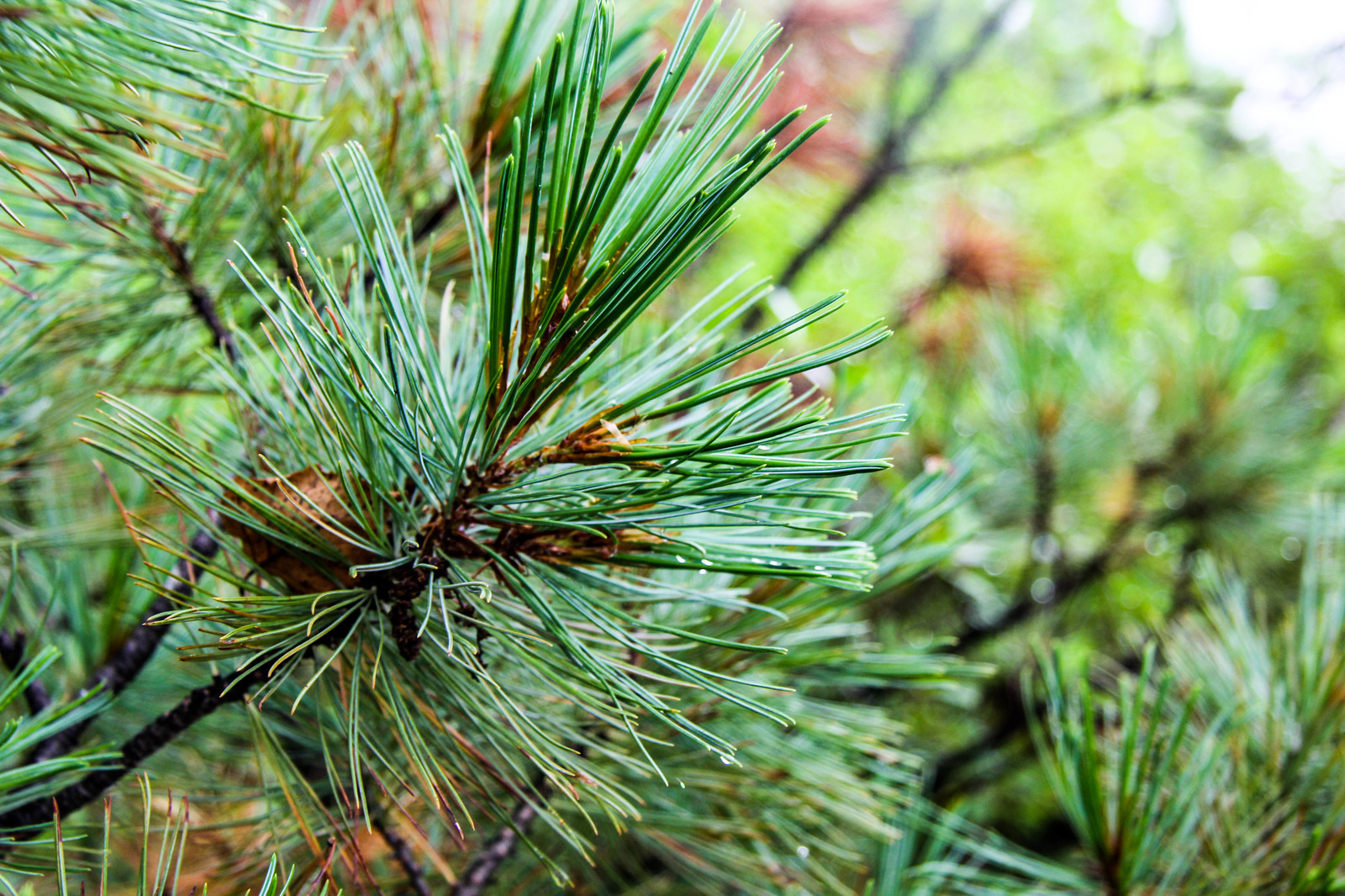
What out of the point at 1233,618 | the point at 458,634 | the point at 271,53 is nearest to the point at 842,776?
the point at 458,634

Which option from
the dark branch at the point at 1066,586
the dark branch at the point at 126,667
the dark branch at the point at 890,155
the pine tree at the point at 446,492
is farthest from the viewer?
the dark branch at the point at 890,155

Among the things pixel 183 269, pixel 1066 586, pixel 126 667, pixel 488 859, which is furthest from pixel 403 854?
pixel 1066 586

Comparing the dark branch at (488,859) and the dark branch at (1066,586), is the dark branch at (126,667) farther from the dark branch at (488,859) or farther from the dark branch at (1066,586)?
the dark branch at (1066,586)

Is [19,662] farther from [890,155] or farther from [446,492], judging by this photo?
[890,155]

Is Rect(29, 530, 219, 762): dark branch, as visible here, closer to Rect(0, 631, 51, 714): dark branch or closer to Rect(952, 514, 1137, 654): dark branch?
Rect(0, 631, 51, 714): dark branch

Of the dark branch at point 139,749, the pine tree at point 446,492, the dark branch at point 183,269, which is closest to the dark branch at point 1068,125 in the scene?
the pine tree at point 446,492

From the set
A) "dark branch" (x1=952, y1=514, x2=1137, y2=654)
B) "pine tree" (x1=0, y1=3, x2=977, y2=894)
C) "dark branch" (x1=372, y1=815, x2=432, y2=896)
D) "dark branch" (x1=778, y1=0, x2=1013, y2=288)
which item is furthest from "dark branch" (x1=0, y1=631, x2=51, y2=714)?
"dark branch" (x1=778, y1=0, x2=1013, y2=288)

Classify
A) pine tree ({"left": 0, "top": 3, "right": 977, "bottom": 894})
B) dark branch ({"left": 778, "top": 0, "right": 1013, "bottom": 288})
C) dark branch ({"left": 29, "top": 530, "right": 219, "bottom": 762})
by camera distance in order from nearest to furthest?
pine tree ({"left": 0, "top": 3, "right": 977, "bottom": 894})
dark branch ({"left": 29, "top": 530, "right": 219, "bottom": 762})
dark branch ({"left": 778, "top": 0, "right": 1013, "bottom": 288})
